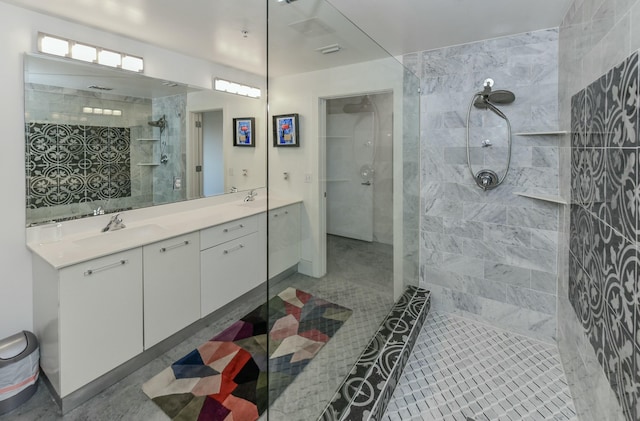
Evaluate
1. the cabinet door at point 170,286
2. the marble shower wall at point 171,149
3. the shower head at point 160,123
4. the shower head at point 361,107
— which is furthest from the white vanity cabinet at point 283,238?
the shower head at point 160,123

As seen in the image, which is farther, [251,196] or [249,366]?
A: [251,196]

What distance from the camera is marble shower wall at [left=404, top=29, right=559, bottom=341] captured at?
2391mm

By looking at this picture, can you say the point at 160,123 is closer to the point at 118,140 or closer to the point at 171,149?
the point at 171,149

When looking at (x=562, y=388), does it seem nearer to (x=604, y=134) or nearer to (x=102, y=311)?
(x=604, y=134)

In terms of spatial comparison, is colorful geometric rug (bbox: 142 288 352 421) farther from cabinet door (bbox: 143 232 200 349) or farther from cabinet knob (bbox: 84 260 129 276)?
cabinet knob (bbox: 84 260 129 276)

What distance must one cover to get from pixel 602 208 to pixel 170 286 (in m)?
2.54

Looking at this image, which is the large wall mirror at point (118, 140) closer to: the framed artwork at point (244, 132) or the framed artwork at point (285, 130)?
the framed artwork at point (244, 132)

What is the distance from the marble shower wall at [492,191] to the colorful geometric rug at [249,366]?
126 centimetres

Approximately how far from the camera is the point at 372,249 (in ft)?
8.73

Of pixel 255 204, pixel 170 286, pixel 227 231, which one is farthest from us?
pixel 255 204

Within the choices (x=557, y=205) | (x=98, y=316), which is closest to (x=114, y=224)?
(x=98, y=316)

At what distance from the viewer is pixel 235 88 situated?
3.35 m

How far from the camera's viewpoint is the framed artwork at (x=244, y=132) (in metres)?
3.35

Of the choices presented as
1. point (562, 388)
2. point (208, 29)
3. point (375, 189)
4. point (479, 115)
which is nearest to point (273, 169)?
point (375, 189)
